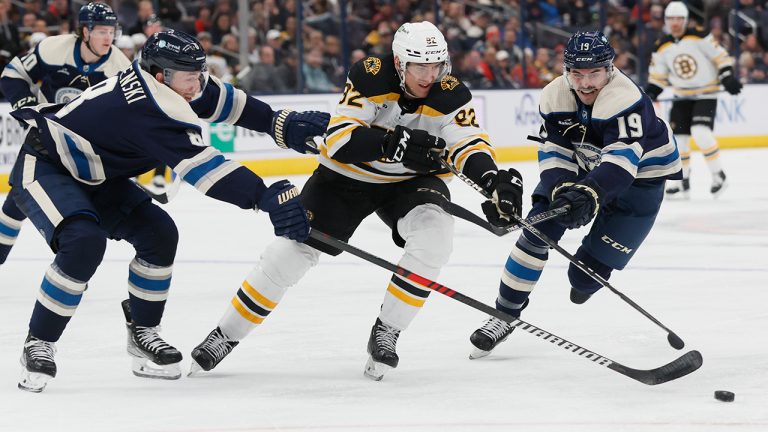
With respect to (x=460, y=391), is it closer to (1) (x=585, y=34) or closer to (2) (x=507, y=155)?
(1) (x=585, y=34)

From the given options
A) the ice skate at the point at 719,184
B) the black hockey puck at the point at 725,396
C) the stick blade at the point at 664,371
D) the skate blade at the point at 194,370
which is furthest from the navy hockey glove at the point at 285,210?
the ice skate at the point at 719,184

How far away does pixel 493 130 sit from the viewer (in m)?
10.8

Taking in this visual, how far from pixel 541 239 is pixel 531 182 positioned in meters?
5.46

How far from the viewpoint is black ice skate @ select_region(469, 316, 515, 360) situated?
361 cm

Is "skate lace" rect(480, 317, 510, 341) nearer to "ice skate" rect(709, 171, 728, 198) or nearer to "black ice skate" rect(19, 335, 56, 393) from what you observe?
"black ice skate" rect(19, 335, 56, 393)

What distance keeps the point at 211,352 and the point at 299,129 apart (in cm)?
75

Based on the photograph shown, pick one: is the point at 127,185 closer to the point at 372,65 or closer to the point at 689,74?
the point at 372,65

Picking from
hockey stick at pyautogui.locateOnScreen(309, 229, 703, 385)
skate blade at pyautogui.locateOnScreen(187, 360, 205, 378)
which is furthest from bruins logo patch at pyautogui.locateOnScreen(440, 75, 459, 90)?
skate blade at pyautogui.locateOnScreen(187, 360, 205, 378)

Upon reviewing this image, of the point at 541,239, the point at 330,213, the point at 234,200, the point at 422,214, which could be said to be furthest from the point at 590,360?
the point at 234,200

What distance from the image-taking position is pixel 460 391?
3.20m

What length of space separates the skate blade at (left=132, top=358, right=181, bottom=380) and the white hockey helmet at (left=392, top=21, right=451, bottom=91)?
1.05 metres

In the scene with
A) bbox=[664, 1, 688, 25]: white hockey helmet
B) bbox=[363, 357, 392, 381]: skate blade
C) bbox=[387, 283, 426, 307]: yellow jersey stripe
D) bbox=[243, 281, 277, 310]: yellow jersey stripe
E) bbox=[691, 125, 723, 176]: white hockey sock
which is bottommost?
bbox=[691, 125, 723, 176]: white hockey sock

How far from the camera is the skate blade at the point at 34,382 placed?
10.4 feet

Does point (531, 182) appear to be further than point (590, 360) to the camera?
Yes
